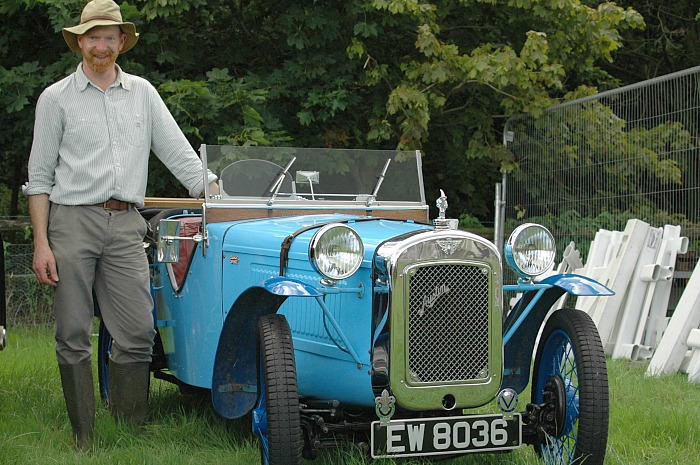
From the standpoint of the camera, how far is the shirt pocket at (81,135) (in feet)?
13.9

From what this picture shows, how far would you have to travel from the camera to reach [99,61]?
426cm

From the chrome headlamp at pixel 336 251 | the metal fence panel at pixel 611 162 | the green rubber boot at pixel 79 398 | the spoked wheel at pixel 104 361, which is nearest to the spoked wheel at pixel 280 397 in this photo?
the chrome headlamp at pixel 336 251

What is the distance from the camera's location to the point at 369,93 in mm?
9477

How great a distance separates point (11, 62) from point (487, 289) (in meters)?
7.54

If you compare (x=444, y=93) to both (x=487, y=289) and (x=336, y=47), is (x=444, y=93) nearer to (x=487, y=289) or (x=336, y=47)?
(x=336, y=47)

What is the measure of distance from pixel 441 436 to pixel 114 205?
1.96 metres

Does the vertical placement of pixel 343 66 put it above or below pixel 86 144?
above

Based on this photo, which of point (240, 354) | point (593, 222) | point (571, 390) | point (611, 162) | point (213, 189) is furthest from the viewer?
point (593, 222)

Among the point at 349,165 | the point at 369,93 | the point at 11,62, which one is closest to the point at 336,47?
the point at 369,93

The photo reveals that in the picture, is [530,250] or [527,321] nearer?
[530,250]

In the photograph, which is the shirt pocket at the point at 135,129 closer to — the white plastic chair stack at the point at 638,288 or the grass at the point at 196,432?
the grass at the point at 196,432

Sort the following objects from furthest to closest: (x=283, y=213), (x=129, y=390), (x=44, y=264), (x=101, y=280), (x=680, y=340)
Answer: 1. (x=680, y=340)
2. (x=283, y=213)
3. (x=129, y=390)
4. (x=101, y=280)
5. (x=44, y=264)

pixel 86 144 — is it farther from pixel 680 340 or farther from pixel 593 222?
pixel 593 222

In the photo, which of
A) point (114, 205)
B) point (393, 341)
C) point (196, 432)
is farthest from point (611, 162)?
point (393, 341)
